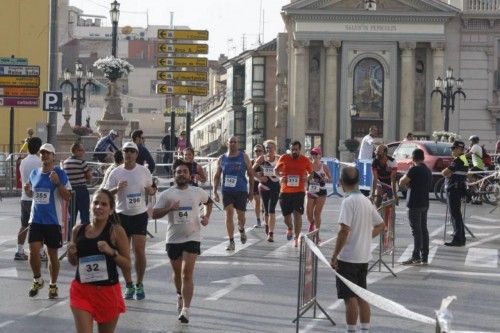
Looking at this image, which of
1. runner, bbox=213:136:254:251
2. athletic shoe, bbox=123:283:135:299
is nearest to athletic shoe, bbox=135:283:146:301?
athletic shoe, bbox=123:283:135:299

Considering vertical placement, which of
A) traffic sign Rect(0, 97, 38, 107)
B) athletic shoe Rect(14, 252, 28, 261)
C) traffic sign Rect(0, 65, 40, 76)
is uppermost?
traffic sign Rect(0, 65, 40, 76)

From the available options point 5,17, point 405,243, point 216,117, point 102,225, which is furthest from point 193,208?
point 216,117

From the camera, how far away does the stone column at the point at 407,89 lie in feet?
251

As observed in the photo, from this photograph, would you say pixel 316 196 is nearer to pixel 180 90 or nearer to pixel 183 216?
pixel 183 216

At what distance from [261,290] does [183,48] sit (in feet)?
60.7

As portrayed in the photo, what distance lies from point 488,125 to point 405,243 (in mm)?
52825

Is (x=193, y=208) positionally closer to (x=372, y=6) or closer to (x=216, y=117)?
(x=372, y=6)

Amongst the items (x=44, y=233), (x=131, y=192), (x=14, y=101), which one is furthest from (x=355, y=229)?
(x=14, y=101)

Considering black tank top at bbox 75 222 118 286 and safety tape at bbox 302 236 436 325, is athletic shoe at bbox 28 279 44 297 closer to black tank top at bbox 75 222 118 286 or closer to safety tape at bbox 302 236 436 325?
safety tape at bbox 302 236 436 325

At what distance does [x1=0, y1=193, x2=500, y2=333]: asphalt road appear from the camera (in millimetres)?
14250

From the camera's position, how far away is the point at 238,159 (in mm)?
22438

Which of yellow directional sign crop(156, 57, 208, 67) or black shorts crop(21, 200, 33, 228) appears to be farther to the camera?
yellow directional sign crop(156, 57, 208, 67)

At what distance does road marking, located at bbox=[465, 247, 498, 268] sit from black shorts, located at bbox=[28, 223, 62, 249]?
7.35m

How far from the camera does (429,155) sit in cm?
3750
